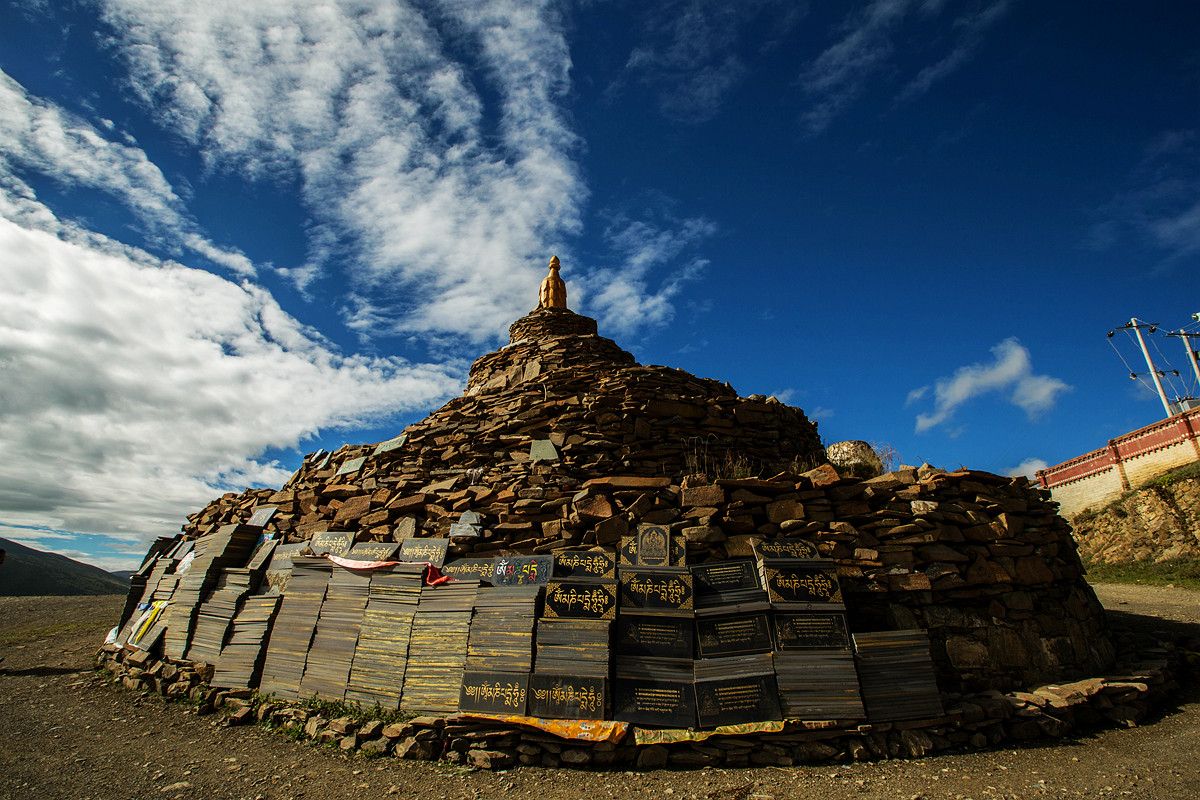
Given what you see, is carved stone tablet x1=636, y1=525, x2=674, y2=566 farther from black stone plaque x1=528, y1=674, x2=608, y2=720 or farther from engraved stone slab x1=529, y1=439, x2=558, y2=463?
engraved stone slab x1=529, y1=439, x2=558, y2=463

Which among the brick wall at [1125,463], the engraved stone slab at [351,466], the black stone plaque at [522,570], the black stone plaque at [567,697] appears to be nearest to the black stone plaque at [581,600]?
the black stone plaque at [522,570]

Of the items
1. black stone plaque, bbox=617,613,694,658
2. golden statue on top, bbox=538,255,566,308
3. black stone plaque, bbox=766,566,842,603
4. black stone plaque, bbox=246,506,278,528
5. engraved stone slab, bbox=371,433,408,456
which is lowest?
black stone plaque, bbox=617,613,694,658

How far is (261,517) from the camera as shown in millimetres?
10352

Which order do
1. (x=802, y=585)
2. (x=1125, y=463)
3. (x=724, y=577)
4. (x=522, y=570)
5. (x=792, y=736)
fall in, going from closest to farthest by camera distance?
(x=792, y=736), (x=802, y=585), (x=724, y=577), (x=522, y=570), (x=1125, y=463)

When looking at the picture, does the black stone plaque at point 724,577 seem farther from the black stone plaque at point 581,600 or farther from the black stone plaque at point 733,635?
the black stone plaque at point 581,600

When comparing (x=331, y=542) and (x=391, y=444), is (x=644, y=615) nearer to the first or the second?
(x=331, y=542)

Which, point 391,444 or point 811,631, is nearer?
point 811,631

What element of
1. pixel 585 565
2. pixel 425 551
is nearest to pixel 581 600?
pixel 585 565

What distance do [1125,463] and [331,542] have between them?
98.7 ft

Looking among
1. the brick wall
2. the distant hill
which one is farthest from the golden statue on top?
the distant hill

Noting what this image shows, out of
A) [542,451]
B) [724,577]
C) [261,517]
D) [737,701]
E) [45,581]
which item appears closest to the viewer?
[737,701]

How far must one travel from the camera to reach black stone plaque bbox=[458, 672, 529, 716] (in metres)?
5.71

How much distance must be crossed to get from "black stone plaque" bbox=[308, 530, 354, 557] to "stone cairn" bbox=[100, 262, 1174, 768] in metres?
0.05

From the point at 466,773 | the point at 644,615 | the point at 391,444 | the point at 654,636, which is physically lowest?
the point at 466,773
